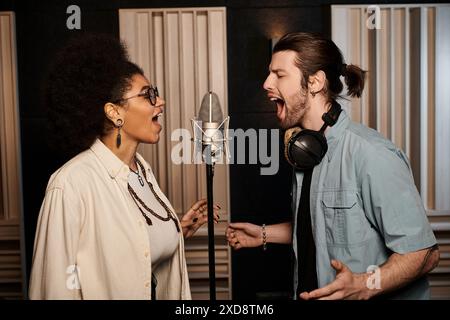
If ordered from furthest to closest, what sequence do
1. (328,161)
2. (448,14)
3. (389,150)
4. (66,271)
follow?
(448,14) < (328,161) < (389,150) < (66,271)

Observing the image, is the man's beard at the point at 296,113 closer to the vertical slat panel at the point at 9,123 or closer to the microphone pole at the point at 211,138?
the microphone pole at the point at 211,138

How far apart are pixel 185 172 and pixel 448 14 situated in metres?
0.91

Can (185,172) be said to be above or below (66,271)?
above

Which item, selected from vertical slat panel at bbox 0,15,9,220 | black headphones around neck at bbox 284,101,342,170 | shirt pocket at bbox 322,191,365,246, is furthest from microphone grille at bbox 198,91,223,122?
vertical slat panel at bbox 0,15,9,220

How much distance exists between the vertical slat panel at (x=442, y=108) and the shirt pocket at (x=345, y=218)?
478mm

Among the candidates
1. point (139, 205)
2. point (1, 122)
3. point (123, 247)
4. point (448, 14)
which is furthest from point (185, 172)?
point (448, 14)

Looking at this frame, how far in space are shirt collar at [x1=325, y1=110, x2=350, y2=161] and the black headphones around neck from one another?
11 millimetres

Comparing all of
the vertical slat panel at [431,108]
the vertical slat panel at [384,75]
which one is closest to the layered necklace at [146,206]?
the vertical slat panel at [384,75]

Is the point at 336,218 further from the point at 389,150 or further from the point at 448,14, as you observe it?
the point at 448,14

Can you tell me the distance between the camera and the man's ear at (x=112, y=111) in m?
1.19

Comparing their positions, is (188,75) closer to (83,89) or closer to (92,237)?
(83,89)

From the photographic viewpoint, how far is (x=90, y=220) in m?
1.10

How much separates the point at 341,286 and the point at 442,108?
0.75m

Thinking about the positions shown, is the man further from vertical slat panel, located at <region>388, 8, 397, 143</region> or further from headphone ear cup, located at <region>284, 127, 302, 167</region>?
vertical slat panel, located at <region>388, 8, 397, 143</region>
